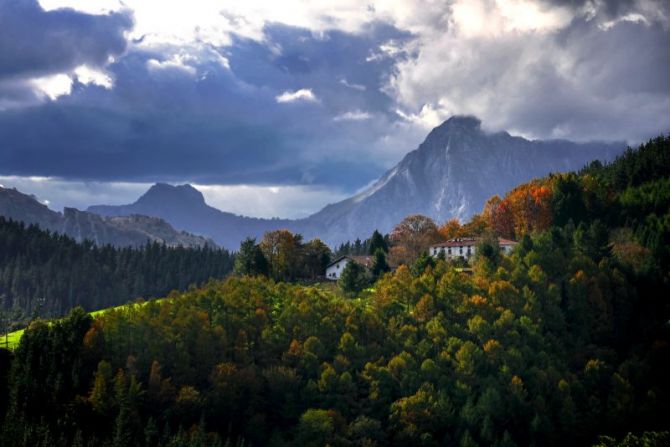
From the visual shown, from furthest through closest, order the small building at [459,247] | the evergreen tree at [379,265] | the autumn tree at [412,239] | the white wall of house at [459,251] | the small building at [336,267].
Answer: the autumn tree at [412,239] < the small building at [336,267] < the white wall of house at [459,251] < the small building at [459,247] < the evergreen tree at [379,265]

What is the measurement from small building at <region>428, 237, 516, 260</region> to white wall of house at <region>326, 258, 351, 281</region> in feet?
73.7

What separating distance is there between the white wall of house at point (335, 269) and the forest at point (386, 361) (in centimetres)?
1529

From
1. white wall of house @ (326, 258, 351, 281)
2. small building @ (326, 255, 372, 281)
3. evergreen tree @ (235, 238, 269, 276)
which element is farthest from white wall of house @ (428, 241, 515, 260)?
evergreen tree @ (235, 238, 269, 276)

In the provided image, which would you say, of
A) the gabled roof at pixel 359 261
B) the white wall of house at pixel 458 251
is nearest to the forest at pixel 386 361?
the white wall of house at pixel 458 251

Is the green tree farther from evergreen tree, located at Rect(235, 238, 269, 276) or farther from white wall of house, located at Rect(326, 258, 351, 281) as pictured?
evergreen tree, located at Rect(235, 238, 269, 276)

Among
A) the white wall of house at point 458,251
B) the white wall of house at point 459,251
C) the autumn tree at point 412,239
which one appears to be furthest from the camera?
the autumn tree at point 412,239

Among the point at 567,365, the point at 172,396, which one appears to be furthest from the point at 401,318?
the point at 172,396

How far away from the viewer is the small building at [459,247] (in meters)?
155

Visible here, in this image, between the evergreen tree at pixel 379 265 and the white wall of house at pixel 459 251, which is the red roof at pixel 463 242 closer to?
the white wall of house at pixel 459 251

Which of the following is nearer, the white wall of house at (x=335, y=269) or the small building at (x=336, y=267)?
the small building at (x=336, y=267)

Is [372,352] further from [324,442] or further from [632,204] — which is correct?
[632,204]

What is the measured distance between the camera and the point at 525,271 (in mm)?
133250

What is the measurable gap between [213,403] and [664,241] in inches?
4088

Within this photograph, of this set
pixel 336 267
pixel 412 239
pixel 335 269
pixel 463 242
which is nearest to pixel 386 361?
pixel 336 267
